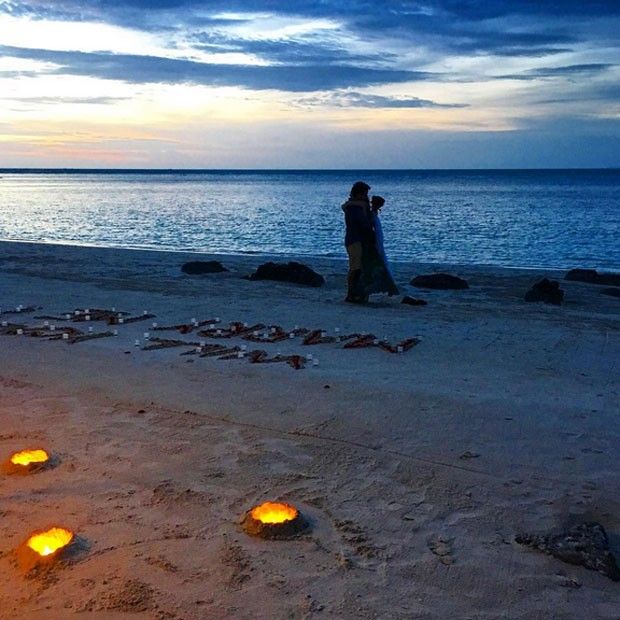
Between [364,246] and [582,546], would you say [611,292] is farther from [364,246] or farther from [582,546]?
[582,546]

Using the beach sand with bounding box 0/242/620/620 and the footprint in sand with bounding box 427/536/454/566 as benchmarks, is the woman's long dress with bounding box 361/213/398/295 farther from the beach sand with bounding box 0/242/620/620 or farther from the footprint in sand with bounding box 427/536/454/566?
the footprint in sand with bounding box 427/536/454/566

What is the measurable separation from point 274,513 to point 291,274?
11328mm

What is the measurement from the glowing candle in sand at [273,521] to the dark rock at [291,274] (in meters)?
11.0

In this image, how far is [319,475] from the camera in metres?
4.75

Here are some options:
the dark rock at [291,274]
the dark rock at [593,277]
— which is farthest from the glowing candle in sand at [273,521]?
the dark rock at [593,277]

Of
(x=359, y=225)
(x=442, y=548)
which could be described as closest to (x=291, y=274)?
(x=359, y=225)

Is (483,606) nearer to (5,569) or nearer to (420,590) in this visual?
(420,590)

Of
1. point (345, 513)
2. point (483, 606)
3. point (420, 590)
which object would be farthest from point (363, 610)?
point (345, 513)

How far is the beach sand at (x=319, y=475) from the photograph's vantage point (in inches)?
135

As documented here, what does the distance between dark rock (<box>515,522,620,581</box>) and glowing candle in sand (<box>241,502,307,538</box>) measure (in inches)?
48.1

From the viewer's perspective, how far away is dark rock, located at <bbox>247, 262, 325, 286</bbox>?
15.0 m

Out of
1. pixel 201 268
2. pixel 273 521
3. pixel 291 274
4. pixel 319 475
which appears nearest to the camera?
pixel 273 521

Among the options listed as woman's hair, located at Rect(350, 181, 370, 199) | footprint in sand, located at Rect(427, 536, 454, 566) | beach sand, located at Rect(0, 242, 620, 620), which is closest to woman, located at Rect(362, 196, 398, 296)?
woman's hair, located at Rect(350, 181, 370, 199)

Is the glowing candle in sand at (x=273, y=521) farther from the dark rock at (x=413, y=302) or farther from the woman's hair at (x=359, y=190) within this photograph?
the dark rock at (x=413, y=302)
